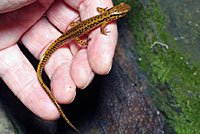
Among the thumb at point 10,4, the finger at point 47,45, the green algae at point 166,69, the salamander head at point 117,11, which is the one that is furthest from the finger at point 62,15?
the green algae at point 166,69

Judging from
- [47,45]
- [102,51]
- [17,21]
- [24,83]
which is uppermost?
[17,21]

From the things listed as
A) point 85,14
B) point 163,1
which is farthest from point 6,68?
point 163,1

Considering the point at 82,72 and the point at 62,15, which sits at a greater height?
the point at 62,15

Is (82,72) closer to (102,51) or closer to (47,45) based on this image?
Result: (102,51)

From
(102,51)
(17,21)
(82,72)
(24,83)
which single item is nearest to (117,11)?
(102,51)

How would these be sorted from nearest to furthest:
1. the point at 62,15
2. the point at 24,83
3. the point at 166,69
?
the point at 24,83 → the point at 62,15 → the point at 166,69

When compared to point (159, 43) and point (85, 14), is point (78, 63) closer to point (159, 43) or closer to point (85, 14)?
A: point (85, 14)

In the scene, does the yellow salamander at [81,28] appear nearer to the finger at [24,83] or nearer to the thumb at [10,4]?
the finger at [24,83]

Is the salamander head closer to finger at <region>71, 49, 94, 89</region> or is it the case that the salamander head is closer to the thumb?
finger at <region>71, 49, 94, 89</region>
